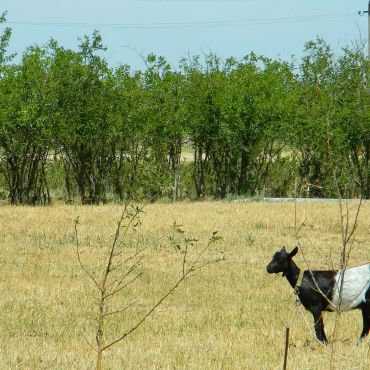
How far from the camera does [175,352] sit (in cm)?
918

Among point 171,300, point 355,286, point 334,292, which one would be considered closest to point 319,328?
point 334,292

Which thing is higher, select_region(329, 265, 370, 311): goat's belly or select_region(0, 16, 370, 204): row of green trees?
select_region(0, 16, 370, 204): row of green trees

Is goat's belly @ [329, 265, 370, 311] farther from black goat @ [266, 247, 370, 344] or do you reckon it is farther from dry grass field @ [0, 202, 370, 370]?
dry grass field @ [0, 202, 370, 370]

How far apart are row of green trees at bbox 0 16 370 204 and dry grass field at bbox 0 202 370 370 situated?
33.6ft

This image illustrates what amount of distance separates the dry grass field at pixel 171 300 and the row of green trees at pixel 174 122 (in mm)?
10243

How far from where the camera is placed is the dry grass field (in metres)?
8.92

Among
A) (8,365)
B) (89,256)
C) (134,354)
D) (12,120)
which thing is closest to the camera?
(8,365)

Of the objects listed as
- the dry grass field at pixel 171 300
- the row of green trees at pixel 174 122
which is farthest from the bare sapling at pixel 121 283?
the row of green trees at pixel 174 122

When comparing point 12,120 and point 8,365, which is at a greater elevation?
point 12,120

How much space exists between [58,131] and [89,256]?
18.6 metres

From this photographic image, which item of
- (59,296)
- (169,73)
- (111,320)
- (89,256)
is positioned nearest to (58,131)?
(169,73)

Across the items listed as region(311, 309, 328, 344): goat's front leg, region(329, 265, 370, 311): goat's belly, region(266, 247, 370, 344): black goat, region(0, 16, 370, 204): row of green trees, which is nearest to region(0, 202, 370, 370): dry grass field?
region(311, 309, 328, 344): goat's front leg

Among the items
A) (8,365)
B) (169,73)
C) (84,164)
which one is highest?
(169,73)

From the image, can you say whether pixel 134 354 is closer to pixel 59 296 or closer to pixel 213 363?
pixel 213 363
